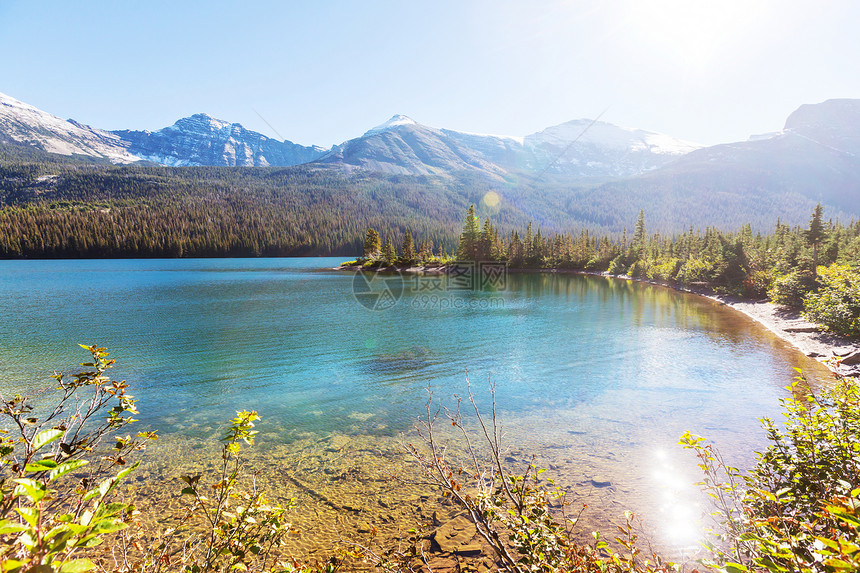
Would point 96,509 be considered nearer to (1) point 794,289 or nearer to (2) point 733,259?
(1) point 794,289

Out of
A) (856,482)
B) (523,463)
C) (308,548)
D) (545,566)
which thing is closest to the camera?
(545,566)

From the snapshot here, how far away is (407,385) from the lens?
16422 mm

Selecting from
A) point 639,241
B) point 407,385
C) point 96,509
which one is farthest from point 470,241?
point 96,509

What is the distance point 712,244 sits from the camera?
62.2 metres

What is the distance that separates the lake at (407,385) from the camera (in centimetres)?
913

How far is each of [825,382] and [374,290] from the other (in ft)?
159

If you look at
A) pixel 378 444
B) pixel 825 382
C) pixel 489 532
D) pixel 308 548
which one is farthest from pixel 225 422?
Answer: pixel 825 382

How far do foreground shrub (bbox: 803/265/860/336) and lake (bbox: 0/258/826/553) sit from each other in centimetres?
287

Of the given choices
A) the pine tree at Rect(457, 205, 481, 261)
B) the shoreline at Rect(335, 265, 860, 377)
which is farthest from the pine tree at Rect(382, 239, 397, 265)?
the shoreline at Rect(335, 265, 860, 377)

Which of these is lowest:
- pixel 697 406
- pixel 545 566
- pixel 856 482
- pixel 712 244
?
pixel 697 406

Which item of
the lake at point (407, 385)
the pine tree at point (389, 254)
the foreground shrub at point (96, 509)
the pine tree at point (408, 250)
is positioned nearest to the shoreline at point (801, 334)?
the lake at point (407, 385)

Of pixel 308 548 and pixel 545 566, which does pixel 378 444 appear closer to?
pixel 308 548

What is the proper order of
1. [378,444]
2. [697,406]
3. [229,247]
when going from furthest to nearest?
[229,247] < [697,406] < [378,444]

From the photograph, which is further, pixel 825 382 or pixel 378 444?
pixel 825 382
